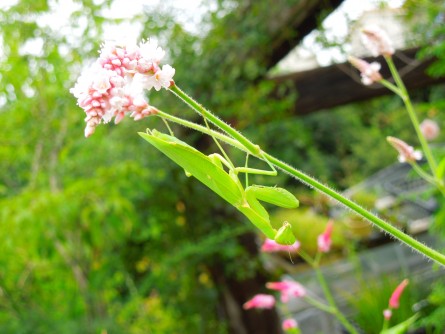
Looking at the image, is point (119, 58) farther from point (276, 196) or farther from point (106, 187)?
point (106, 187)

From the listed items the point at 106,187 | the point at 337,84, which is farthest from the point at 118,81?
the point at 337,84

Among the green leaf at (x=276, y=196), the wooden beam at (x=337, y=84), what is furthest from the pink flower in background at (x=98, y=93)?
the wooden beam at (x=337, y=84)

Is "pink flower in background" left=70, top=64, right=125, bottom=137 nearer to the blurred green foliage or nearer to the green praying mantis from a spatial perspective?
the green praying mantis

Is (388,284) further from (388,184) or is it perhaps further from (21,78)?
(388,184)

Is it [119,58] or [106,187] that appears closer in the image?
[119,58]

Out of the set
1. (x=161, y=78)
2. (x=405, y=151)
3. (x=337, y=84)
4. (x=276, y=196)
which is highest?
(x=161, y=78)

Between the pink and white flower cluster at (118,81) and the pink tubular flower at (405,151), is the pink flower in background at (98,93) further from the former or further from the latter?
the pink tubular flower at (405,151)
